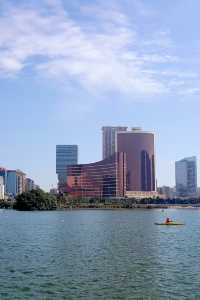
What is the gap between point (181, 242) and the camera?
8050cm

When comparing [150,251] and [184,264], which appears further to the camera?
[150,251]

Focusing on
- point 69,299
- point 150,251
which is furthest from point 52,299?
point 150,251

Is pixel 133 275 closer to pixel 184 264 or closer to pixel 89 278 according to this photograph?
pixel 89 278

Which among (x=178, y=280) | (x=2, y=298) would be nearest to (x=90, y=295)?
(x=2, y=298)

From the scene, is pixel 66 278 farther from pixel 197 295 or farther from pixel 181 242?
pixel 181 242

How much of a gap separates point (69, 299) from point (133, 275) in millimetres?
10780

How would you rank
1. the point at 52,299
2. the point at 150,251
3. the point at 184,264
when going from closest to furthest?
1. the point at 52,299
2. the point at 184,264
3. the point at 150,251

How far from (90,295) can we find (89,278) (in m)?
6.73

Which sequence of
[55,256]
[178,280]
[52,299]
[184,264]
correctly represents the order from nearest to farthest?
[52,299] → [178,280] → [184,264] → [55,256]

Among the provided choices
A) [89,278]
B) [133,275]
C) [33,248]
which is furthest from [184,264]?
[33,248]

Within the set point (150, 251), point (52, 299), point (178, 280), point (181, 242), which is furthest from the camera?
point (181, 242)

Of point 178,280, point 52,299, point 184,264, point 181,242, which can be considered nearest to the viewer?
point 52,299

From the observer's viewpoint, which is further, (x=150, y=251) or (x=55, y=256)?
(x=150, y=251)

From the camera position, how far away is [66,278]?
150 ft
